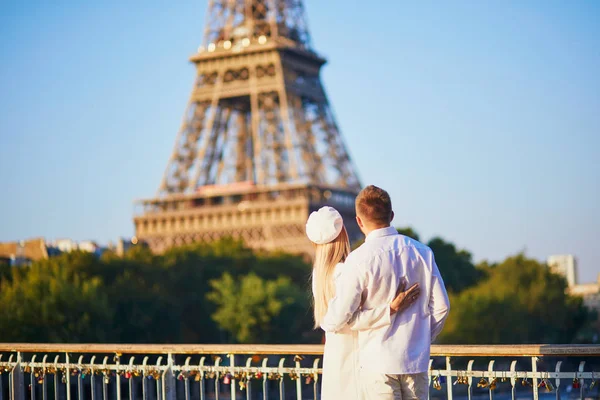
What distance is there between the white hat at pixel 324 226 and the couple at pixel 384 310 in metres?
0.22

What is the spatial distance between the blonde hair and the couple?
0.38 feet

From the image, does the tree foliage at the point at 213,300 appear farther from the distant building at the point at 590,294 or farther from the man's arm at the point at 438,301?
the distant building at the point at 590,294

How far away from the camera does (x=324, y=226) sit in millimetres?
6789

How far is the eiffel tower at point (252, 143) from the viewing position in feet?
238

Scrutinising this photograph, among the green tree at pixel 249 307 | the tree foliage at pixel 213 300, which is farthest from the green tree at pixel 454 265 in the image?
the green tree at pixel 249 307

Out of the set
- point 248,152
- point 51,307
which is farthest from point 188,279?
point 248,152

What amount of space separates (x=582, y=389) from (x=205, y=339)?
5036 cm

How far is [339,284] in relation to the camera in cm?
653

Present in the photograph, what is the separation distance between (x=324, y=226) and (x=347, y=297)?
1.91 feet

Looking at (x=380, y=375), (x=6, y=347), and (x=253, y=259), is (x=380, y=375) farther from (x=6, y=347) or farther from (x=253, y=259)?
(x=253, y=259)

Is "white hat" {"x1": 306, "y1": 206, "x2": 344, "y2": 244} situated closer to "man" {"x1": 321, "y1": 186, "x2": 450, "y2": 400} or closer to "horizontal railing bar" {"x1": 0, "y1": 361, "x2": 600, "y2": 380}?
"man" {"x1": 321, "y1": 186, "x2": 450, "y2": 400}

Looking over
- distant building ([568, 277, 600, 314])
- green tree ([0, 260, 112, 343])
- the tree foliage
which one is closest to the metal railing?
green tree ([0, 260, 112, 343])

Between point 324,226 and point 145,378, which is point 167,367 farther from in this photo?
point 324,226

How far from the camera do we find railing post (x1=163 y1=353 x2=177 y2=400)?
9.60 metres
